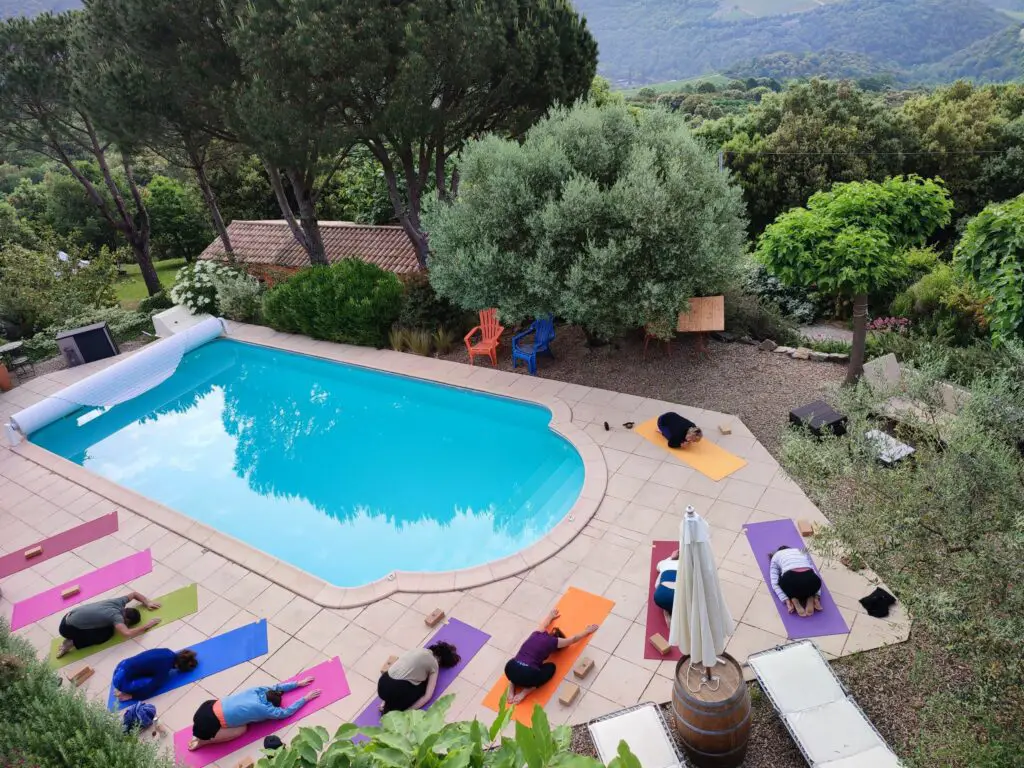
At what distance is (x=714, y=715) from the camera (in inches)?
209

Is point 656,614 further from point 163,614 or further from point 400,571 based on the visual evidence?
point 163,614

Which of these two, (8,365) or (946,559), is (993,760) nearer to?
(946,559)

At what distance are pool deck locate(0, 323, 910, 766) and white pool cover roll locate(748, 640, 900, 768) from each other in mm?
558

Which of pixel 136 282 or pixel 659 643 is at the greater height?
pixel 659 643

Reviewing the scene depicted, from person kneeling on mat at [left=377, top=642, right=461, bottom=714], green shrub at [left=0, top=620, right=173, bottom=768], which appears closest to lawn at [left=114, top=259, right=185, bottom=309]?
green shrub at [left=0, top=620, right=173, bottom=768]

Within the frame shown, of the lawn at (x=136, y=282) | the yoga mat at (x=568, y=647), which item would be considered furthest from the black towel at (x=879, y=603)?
the lawn at (x=136, y=282)

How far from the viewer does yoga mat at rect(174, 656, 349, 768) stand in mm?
6598

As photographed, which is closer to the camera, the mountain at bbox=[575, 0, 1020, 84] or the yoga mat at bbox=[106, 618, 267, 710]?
the yoga mat at bbox=[106, 618, 267, 710]

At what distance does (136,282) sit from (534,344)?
24843 mm

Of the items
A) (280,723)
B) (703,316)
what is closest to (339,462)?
(280,723)

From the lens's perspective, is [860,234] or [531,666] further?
[860,234]

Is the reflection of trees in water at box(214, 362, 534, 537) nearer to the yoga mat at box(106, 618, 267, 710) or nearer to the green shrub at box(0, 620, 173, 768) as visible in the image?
the yoga mat at box(106, 618, 267, 710)

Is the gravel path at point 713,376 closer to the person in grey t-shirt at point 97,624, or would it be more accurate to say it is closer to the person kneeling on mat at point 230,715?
the person kneeling on mat at point 230,715

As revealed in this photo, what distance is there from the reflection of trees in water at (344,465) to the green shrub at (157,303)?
7.93 metres
